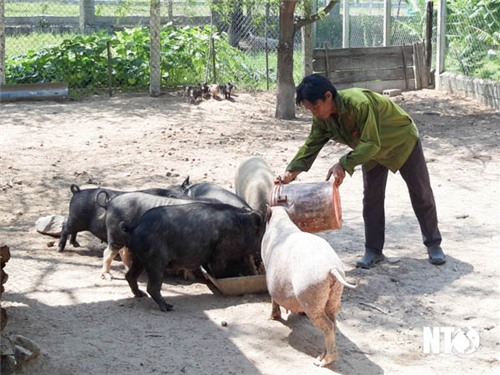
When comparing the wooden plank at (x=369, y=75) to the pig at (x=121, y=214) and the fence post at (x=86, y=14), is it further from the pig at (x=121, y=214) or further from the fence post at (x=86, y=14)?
the pig at (x=121, y=214)

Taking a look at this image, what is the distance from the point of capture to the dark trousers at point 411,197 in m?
6.63

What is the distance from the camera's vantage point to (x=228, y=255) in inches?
243

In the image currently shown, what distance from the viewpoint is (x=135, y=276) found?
19.7 ft

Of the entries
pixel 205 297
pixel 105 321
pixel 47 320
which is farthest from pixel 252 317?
pixel 47 320

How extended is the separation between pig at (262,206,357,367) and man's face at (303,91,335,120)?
102 cm

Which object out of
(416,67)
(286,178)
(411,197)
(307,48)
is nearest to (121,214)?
(286,178)

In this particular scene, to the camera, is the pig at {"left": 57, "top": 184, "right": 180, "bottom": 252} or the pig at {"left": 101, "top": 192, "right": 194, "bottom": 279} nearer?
the pig at {"left": 101, "top": 192, "right": 194, "bottom": 279}

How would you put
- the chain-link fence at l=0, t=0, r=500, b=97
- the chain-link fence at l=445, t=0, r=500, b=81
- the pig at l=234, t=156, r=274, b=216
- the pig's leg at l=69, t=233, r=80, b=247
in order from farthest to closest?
the chain-link fence at l=0, t=0, r=500, b=97 < the chain-link fence at l=445, t=0, r=500, b=81 < the pig at l=234, t=156, r=274, b=216 < the pig's leg at l=69, t=233, r=80, b=247

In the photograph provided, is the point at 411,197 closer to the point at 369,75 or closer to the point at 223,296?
the point at 223,296

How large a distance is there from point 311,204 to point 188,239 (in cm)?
89

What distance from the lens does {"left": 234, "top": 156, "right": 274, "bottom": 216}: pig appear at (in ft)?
24.3

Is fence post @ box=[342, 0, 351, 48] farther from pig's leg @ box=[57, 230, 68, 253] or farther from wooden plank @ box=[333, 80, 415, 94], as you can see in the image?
pig's leg @ box=[57, 230, 68, 253]

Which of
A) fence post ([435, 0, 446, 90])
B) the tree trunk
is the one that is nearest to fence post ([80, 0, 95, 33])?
the tree trunk

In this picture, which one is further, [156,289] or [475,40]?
[475,40]
